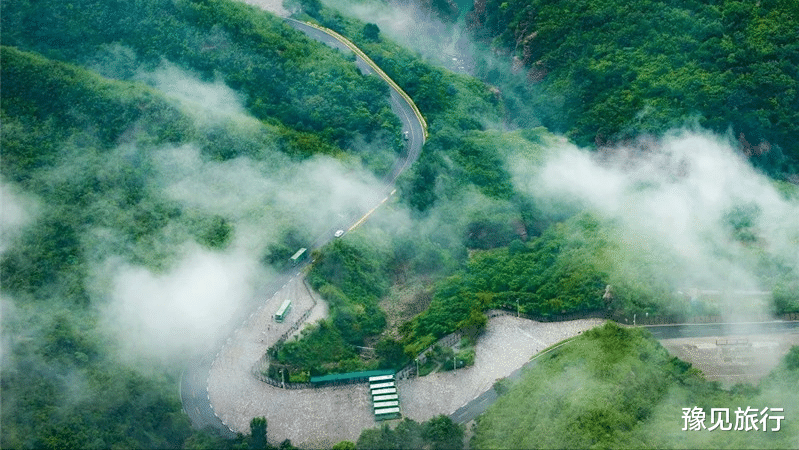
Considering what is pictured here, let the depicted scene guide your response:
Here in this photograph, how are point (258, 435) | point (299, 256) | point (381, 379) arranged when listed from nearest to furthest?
point (258, 435) → point (381, 379) → point (299, 256)

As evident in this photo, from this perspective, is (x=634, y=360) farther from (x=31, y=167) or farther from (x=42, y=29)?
(x=42, y=29)

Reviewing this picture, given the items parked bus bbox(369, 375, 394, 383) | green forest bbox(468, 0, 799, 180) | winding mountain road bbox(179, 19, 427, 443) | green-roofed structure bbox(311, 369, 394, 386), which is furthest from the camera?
green forest bbox(468, 0, 799, 180)

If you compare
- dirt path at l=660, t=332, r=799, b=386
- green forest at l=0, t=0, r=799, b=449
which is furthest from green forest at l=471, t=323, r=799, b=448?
dirt path at l=660, t=332, r=799, b=386

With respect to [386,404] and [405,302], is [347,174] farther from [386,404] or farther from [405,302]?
[386,404]

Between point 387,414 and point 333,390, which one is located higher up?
point 387,414

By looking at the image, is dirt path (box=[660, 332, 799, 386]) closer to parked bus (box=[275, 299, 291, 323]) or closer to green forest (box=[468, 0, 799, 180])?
green forest (box=[468, 0, 799, 180])

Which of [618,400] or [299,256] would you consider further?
[299,256]

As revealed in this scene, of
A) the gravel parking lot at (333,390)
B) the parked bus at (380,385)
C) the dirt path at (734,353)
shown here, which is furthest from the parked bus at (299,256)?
the dirt path at (734,353)

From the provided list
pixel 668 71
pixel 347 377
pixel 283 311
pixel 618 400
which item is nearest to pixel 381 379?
pixel 347 377
